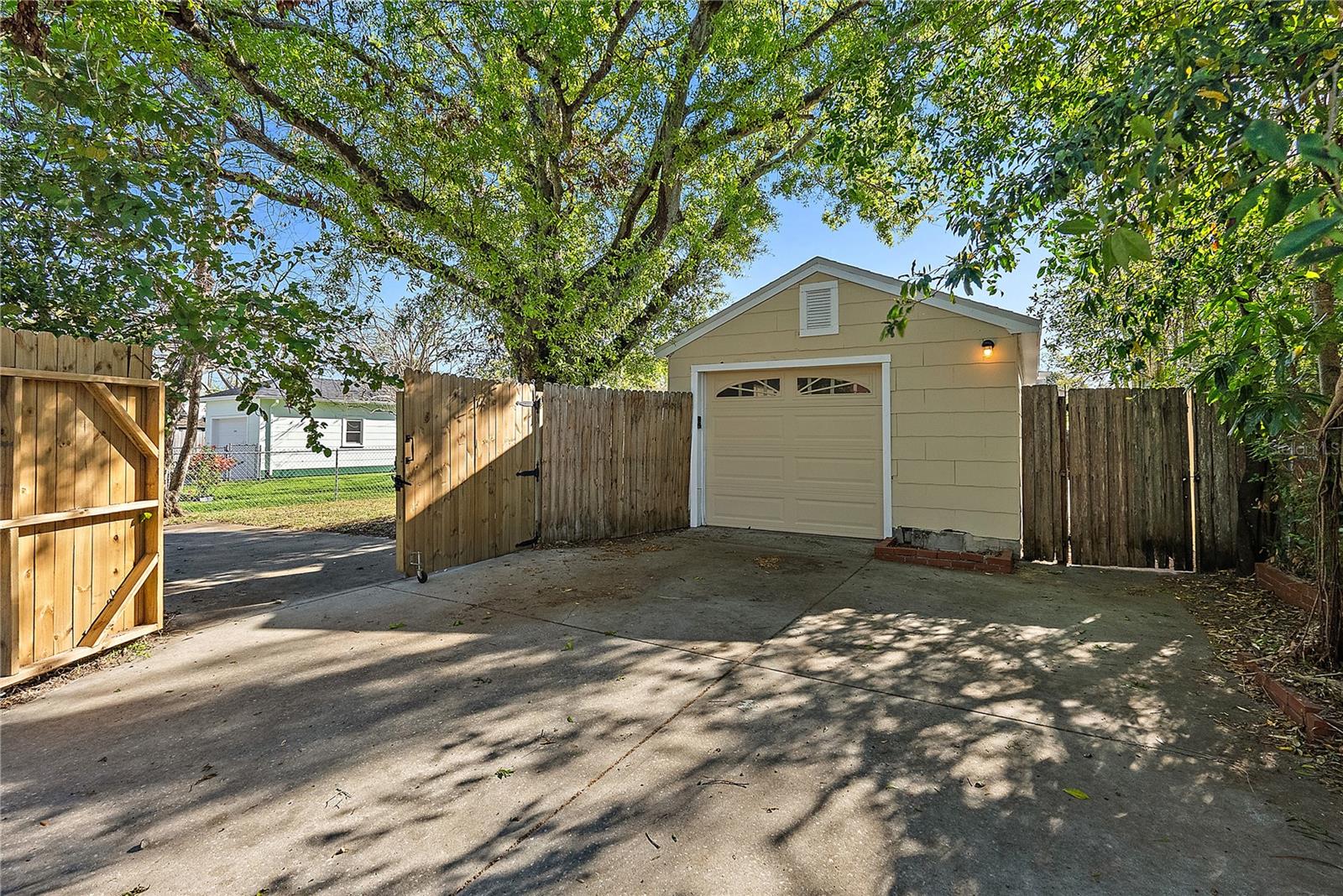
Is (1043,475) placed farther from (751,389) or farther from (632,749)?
(632,749)

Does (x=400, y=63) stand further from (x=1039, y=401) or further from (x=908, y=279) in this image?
(x=1039, y=401)

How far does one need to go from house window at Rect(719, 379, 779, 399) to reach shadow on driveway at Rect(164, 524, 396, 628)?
466cm

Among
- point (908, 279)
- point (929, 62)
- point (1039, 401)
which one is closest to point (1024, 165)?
point (929, 62)

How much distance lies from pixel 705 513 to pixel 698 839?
20.3ft

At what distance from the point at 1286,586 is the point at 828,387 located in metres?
4.32

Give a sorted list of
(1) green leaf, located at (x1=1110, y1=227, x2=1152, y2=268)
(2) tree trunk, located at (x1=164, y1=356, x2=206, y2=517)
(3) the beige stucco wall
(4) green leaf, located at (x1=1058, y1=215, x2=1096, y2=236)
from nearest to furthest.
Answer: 1. (1) green leaf, located at (x1=1110, y1=227, x2=1152, y2=268)
2. (4) green leaf, located at (x1=1058, y1=215, x2=1096, y2=236)
3. (3) the beige stucco wall
4. (2) tree trunk, located at (x1=164, y1=356, x2=206, y2=517)

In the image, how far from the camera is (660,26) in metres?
7.47

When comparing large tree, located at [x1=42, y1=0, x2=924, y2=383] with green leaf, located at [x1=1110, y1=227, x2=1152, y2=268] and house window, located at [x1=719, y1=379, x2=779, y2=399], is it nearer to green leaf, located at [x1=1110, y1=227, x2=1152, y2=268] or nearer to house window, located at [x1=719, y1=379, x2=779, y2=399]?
house window, located at [x1=719, y1=379, x2=779, y2=399]

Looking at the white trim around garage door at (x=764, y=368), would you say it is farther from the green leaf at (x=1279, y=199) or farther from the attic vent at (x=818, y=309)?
the green leaf at (x=1279, y=199)

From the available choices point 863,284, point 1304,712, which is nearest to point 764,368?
point 863,284

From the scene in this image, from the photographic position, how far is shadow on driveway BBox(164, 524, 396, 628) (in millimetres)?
4572

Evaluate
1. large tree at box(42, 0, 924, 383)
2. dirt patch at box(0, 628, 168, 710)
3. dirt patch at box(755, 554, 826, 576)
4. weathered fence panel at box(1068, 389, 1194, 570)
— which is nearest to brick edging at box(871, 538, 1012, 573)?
dirt patch at box(755, 554, 826, 576)

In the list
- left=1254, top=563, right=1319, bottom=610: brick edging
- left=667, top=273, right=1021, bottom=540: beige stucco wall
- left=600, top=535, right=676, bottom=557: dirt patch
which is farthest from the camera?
left=600, top=535, right=676, bottom=557: dirt patch

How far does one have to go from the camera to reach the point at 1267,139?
1464 millimetres
